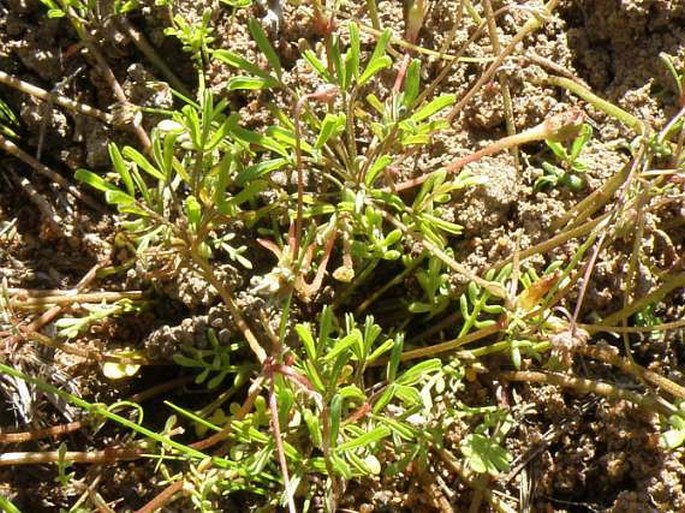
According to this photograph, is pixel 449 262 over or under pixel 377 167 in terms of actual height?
under

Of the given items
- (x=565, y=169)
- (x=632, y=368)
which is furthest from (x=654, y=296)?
(x=565, y=169)

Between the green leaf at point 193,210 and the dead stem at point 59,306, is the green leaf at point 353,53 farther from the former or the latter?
the dead stem at point 59,306

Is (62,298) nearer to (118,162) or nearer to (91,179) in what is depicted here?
(91,179)

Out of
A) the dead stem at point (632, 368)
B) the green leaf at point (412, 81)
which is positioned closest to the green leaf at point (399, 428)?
the dead stem at point (632, 368)

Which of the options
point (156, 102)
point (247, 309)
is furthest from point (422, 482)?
point (156, 102)

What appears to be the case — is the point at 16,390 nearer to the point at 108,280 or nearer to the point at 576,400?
the point at 108,280
